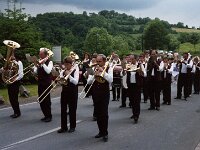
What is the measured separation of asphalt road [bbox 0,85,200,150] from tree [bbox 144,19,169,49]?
8749 cm

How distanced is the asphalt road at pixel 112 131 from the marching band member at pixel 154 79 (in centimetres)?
43

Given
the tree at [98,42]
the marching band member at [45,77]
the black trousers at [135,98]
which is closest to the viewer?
the marching band member at [45,77]

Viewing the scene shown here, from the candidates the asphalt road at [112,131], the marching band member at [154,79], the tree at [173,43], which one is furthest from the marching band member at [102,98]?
the tree at [173,43]

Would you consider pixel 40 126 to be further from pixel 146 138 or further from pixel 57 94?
pixel 57 94

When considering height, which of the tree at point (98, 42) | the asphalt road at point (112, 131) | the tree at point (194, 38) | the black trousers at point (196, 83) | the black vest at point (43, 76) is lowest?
the asphalt road at point (112, 131)

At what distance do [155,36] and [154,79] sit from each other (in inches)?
3496

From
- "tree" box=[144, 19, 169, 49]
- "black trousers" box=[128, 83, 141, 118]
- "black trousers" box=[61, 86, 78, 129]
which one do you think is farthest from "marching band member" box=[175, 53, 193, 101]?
"tree" box=[144, 19, 169, 49]

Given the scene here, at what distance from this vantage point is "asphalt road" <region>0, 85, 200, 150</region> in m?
9.79

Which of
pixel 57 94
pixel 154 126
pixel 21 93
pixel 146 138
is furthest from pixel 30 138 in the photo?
pixel 57 94

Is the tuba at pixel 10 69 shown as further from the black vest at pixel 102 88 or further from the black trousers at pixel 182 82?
the black trousers at pixel 182 82

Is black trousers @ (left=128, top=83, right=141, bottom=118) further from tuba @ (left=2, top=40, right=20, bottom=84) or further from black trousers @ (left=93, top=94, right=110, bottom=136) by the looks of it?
tuba @ (left=2, top=40, right=20, bottom=84)

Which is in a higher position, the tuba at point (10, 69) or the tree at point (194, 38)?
the tree at point (194, 38)

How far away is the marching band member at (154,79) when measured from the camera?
1603 cm

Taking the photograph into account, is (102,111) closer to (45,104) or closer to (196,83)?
(45,104)
